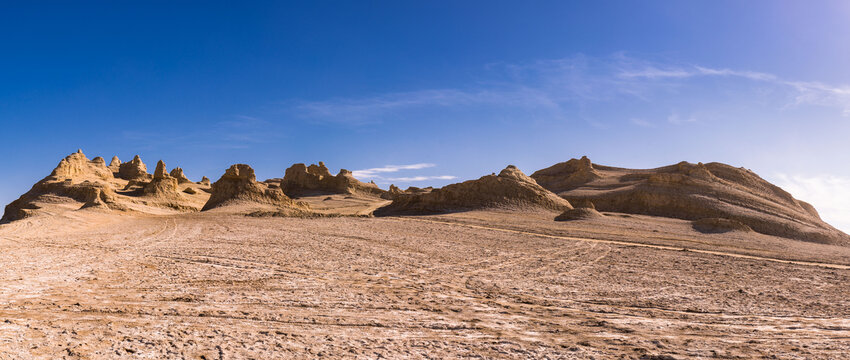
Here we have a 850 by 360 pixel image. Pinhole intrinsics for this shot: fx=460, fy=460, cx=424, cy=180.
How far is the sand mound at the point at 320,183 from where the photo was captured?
7119cm

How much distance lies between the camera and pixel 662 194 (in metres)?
42.9

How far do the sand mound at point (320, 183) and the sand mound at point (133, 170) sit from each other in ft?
66.8

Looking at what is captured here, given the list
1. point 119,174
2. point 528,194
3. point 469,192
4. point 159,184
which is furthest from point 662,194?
point 119,174

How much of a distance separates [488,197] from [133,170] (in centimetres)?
6014

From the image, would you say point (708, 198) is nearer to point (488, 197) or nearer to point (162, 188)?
point (488, 197)

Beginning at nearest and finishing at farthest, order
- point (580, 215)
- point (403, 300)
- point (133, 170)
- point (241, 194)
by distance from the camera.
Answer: point (403, 300) → point (580, 215) → point (241, 194) → point (133, 170)

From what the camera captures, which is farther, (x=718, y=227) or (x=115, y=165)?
(x=115, y=165)

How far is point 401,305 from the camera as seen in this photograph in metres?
7.23

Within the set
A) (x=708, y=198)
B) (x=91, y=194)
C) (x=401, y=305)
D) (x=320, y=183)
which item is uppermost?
(x=320, y=183)

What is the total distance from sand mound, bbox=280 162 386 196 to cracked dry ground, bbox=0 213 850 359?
187 ft

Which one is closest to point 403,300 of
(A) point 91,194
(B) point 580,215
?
(B) point 580,215

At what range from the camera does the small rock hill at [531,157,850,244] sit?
118 ft

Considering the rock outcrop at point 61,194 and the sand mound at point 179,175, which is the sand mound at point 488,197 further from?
the sand mound at point 179,175

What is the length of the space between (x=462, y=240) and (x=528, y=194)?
2141 centimetres
